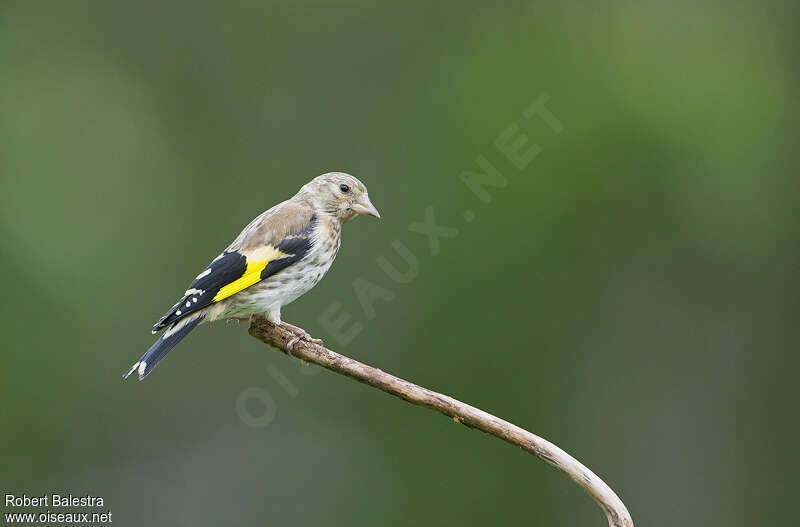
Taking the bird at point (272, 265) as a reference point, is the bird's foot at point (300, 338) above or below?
below

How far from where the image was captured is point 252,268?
3.90m

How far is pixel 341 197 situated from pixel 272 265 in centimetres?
48

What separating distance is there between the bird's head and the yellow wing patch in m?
0.35

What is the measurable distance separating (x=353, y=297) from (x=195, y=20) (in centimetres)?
252

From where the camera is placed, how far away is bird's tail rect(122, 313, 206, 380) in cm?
361

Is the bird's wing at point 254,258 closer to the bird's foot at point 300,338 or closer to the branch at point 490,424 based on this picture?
the bird's foot at point 300,338

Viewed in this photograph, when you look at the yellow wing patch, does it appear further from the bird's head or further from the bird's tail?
the bird's head

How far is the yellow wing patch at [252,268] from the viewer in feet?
12.4

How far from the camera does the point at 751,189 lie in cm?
621

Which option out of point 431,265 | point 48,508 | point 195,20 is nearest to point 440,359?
point 431,265

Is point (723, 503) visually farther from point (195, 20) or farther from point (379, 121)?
point (195, 20)

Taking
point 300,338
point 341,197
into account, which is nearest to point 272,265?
point 300,338

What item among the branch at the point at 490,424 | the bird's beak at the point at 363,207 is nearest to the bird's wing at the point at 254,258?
the bird's beak at the point at 363,207

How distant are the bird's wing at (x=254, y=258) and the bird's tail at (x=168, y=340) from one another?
0.17 ft
